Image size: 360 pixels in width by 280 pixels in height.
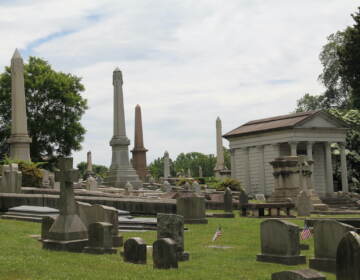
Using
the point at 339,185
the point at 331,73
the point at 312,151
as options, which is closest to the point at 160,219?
the point at 312,151

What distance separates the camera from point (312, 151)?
45.8m

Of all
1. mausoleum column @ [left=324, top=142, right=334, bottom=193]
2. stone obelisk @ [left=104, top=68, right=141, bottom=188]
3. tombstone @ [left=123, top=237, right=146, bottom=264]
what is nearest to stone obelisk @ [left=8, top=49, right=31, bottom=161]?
stone obelisk @ [left=104, top=68, right=141, bottom=188]

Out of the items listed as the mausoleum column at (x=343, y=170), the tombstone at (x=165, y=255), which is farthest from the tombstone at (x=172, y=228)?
the mausoleum column at (x=343, y=170)

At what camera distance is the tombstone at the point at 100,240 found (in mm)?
10703

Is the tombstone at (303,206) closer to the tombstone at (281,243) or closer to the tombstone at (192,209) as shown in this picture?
the tombstone at (192,209)

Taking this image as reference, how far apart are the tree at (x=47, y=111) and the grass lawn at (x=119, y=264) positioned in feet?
118

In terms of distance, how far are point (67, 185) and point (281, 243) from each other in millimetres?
4632

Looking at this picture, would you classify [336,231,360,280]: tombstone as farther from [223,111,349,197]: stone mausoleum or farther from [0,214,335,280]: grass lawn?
[223,111,349,197]: stone mausoleum

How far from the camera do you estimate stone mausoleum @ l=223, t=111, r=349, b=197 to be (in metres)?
43.1

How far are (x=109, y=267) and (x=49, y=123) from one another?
4066 cm

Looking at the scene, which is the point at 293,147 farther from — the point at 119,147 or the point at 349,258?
the point at 349,258

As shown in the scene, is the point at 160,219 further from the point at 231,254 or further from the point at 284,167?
the point at 284,167

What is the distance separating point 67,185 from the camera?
1153 centimetres

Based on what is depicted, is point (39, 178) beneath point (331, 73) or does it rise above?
beneath
